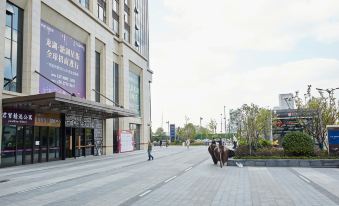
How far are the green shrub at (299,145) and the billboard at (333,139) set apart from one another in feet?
5.18

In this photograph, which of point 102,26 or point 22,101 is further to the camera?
point 102,26

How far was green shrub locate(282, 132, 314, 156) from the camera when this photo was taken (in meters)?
22.9

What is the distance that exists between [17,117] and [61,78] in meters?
7.01

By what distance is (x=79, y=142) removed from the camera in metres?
35.1

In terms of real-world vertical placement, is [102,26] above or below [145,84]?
above

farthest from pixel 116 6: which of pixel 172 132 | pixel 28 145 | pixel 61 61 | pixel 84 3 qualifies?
pixel 172 132

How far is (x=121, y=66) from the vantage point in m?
47.9

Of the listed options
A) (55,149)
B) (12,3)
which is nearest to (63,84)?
(55,149)

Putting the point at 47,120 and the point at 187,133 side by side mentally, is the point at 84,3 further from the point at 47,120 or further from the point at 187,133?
the point at 187,133

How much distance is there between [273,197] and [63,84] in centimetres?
2465

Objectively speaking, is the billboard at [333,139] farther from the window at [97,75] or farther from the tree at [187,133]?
the tree at [187,133]

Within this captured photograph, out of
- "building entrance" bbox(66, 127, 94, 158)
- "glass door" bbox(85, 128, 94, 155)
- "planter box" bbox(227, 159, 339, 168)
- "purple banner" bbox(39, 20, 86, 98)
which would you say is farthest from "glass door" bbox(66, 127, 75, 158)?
"planter box" bbox(227, 159, 339, 168)

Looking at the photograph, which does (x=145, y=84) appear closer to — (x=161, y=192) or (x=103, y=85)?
(x=103, y=85)

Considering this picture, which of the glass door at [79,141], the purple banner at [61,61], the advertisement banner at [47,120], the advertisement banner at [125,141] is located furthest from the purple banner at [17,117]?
the advertisement banner at [125,141]
